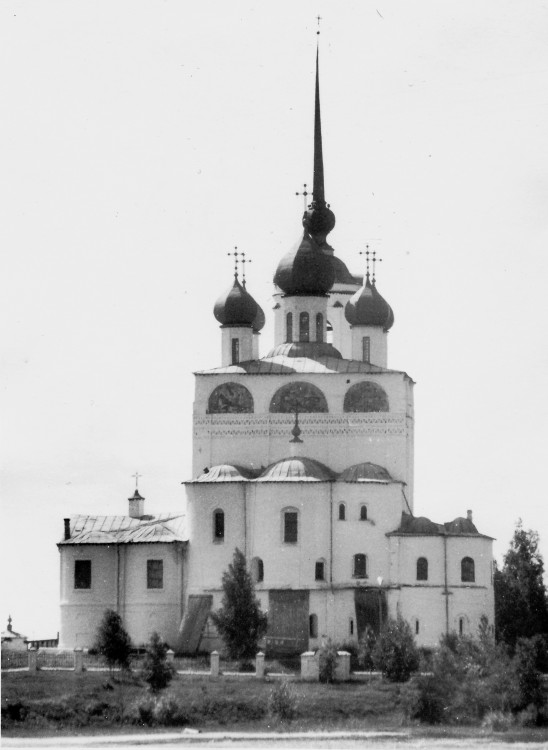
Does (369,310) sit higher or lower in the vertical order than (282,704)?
higher

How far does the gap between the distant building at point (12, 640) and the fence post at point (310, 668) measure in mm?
8216

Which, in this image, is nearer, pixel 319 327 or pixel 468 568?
pixel 468 568

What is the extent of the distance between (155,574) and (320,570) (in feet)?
15.7

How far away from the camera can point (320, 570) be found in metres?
75.3

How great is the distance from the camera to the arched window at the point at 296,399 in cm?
7750

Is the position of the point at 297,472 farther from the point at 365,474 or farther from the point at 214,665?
the point at 214,665

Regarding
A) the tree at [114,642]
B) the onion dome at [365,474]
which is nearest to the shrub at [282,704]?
the tree at [114,642]

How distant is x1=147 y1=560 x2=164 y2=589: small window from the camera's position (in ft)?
251

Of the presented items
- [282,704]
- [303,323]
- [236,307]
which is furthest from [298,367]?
[282,704]

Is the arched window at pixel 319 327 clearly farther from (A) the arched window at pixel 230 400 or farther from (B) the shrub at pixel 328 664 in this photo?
(B) the shrub at pixel 328 664

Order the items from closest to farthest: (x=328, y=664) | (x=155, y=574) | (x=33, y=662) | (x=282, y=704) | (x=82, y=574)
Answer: (x=282, y=704), (x=328, y=664), (x=33, y=662), (x=155, y=574), (x=82, y=574)

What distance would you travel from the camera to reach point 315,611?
245ft

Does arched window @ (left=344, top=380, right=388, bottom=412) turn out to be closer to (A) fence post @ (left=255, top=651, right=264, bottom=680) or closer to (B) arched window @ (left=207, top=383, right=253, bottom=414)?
(B) arched window @ (left=207, top=383, right=253, bottom=414)

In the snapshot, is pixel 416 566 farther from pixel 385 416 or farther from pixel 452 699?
pixel 452 699
